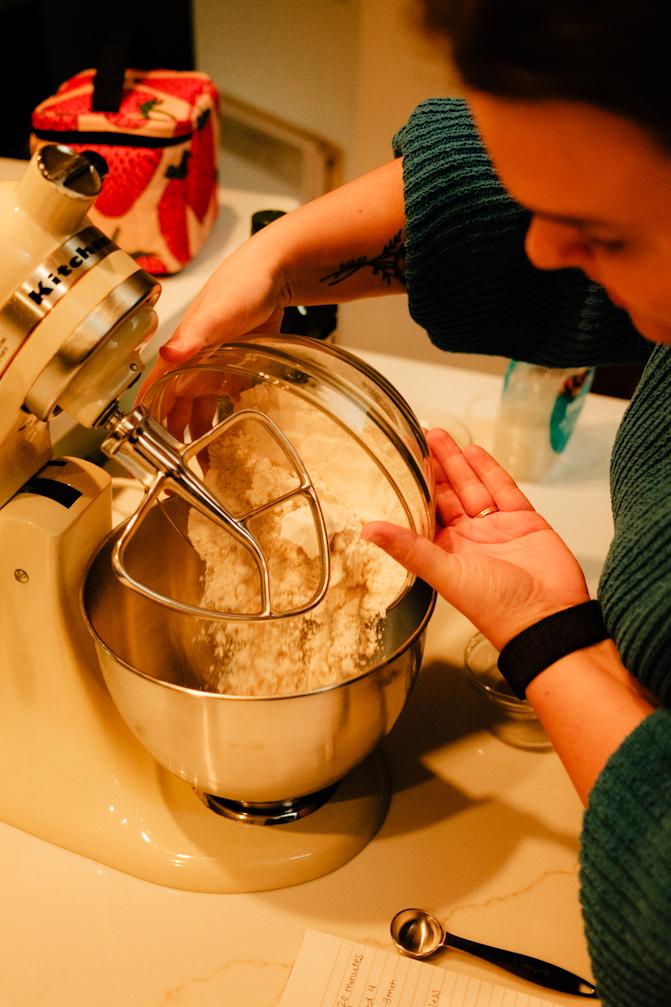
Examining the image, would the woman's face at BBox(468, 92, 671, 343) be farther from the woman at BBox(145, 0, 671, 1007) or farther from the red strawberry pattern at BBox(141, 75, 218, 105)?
the red strawberry pattern at BBox(141, 75, 218, 105)

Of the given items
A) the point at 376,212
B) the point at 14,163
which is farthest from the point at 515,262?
the point at 14,163

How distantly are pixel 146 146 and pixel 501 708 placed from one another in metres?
Result: 0.81

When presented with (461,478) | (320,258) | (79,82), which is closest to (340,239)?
(320,258)

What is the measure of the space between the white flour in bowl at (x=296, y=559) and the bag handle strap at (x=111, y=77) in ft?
2.20

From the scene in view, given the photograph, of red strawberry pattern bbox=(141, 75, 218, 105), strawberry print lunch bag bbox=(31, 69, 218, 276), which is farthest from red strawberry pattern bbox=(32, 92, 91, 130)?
red strawberry pattern bbox=(141, 75, 218, 105)

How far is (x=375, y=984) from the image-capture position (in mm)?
594

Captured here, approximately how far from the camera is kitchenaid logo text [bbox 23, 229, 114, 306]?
509 millimetres

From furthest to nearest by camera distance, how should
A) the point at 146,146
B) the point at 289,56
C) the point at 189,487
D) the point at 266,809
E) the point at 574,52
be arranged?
1. the point at 289,56
2. the point at 146,146
3. the point at 266,809
4. the point at 189,487
5. the point at 574,52

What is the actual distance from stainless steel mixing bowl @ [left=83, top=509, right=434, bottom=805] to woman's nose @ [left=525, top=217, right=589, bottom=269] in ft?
0.84

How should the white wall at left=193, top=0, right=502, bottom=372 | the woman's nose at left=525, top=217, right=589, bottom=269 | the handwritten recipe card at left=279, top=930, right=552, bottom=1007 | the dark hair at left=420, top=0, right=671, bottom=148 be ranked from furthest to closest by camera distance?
the white wall at left=193, top=0, right=502, bottom=372, the handwritten recipe card at left=279, top=930, right=552, bottom=1007, the woman's nose at left=525, top=217, right=589, bottom=269, the dark hair at left=420, top=0, right=671, bottom=148

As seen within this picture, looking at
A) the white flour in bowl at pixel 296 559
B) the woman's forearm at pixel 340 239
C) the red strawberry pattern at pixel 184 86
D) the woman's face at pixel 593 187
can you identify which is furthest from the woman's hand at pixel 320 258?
the red strawberry pattern at pixel 184 86

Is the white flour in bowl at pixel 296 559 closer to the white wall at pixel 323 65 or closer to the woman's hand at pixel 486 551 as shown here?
the woman's hand at pixel 486 551

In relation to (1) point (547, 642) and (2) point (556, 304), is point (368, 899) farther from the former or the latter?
(2) point (556, 304)

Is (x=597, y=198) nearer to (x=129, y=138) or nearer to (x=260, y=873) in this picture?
(x=260, y=873)
